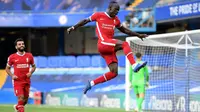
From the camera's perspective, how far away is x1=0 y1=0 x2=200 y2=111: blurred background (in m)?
22.5

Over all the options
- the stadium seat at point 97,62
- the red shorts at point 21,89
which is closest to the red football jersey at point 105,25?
the red shorts at point 21,89

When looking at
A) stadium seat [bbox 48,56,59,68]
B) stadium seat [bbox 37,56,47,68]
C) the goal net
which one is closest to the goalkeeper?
the goal net

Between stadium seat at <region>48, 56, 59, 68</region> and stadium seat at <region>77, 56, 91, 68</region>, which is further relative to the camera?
stadium seat at <region>48, 56, 59, 68</region>

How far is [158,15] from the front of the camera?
84.9 feet

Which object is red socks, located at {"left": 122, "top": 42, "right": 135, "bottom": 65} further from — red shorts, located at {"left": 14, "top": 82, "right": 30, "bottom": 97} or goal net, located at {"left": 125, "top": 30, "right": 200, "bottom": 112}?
goal net, located at {"left": 125, "top": 30, "right": 200, "bottom": 112}

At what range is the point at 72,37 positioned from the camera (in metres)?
32.9

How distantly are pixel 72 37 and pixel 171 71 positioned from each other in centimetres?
1574

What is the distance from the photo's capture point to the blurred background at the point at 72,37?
22531 millimetres

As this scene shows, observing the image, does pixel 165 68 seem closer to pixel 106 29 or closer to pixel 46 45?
pixel 106 29

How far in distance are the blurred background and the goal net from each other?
293cm

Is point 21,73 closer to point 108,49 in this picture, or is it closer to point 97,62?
point 108,49

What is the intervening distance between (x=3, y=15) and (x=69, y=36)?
17.9 feet

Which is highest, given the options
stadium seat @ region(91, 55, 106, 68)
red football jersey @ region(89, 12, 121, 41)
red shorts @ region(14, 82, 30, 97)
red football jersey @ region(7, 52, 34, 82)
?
stadium seat @ region(91, 55, 106, 68)

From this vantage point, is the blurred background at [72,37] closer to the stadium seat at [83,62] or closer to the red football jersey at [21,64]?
the stadium seat at [83,62]
